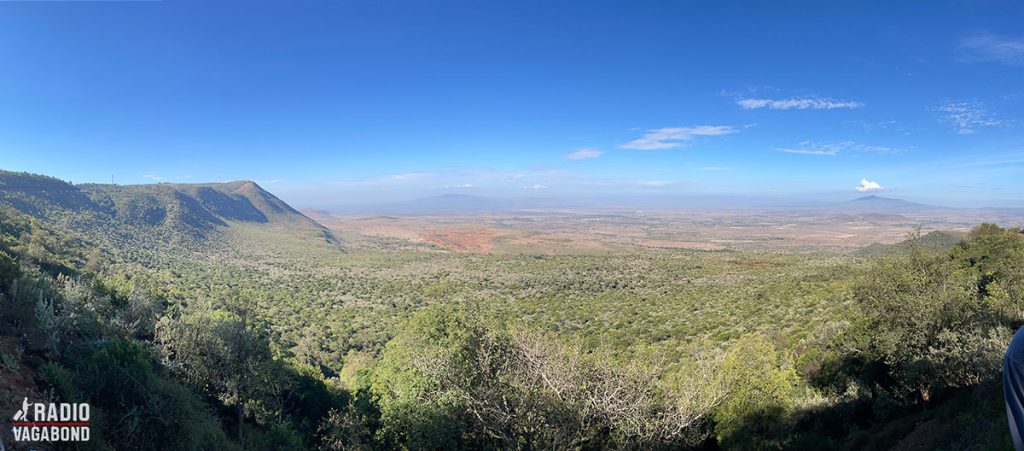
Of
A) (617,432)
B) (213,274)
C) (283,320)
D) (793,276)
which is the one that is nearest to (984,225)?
(793,276)

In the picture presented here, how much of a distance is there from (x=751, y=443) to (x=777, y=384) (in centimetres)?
227

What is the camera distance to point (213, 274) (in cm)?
5897

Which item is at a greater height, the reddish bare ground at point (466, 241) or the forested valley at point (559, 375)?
the forested valley at point (559, 375)

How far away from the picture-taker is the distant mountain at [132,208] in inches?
2726

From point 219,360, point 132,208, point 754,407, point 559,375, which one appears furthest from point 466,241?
point 559,375

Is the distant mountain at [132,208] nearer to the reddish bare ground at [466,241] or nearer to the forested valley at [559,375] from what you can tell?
the reddish bare ground at [466,241]

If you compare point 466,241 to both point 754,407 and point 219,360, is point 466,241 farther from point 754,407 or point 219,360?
point 754,407

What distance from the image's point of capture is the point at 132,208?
9412 centimetres

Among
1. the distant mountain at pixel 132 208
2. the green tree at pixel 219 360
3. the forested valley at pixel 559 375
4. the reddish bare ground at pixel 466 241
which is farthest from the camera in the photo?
the reddish bare ground at pixel 466 241

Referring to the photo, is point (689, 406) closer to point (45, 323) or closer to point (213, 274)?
point (45, 323)

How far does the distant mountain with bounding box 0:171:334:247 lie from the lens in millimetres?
69250

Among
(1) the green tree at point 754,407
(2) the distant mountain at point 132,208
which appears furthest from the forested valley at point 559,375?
(2) the distant mountain at point 132,208

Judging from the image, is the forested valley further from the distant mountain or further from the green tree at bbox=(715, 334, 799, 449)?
the distant mountain

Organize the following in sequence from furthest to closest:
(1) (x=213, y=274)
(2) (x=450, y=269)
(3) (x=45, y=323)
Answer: (2) (x=450, y=269), (1) (x=213, y=274), (3) (x=45, y=323)
